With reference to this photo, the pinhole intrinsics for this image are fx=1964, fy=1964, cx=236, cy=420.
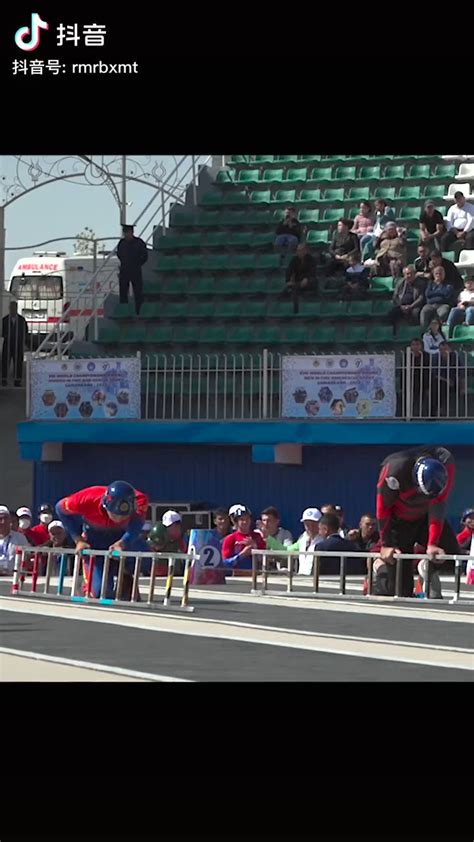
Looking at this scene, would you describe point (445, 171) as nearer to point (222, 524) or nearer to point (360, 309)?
point (360, 309)

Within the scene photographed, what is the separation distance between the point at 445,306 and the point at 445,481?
1242 cm

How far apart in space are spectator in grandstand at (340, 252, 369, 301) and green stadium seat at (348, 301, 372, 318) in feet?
0.50

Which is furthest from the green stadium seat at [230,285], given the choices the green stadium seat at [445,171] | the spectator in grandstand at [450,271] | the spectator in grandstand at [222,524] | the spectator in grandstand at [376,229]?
the spectator in grandstand at [222,524]

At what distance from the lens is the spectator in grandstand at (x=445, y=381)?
29.1 m

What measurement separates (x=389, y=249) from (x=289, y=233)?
2766 mm

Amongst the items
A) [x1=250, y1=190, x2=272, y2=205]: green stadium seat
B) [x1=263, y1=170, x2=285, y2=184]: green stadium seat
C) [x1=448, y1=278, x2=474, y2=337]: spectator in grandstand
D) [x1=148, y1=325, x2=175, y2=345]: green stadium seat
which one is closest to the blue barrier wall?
[x1=448, y1=278, x2=474, y2=337]: spectator in grandstand

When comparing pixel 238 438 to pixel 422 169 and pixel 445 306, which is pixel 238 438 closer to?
pixel 445 306

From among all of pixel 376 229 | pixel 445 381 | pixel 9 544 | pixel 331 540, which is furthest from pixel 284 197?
pixel 331 540

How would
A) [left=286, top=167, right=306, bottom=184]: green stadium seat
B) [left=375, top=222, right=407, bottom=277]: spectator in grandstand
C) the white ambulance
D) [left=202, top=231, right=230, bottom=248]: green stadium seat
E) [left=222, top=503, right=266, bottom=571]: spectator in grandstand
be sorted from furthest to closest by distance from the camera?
the white ambulance, [left=286, top=167, right=306, bottom=184]: green stadium seat, [left=202, top=231, right=230, bottom=248]: green stadium seat, [left=375, top=222, right=407, bottom=277]: spectator in grandstand, [left=222, top=503, right=266, bottom=571]: spectator in grandstand

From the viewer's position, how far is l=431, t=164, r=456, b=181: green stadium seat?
1435 inches

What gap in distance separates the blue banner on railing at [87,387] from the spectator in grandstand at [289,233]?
5007mm

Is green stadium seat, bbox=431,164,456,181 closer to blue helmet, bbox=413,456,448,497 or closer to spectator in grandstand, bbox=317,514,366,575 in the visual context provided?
spectator in grandstand, bbox=317,514,366,575

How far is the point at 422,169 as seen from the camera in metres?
37.0
